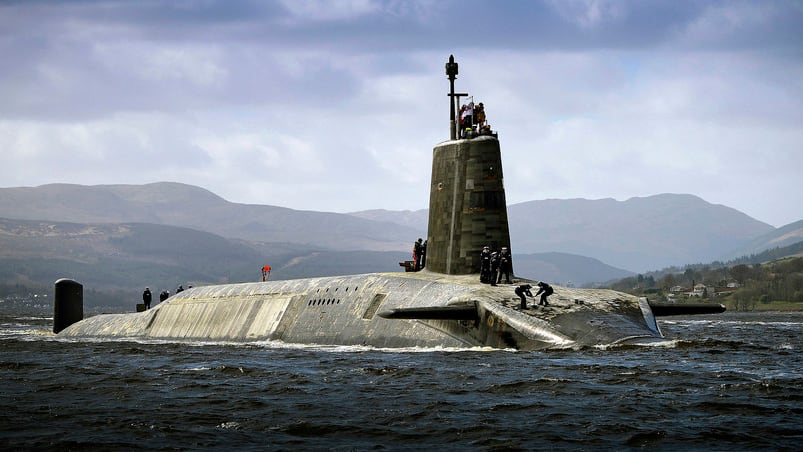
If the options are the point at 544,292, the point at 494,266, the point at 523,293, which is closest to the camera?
the point at 523,293

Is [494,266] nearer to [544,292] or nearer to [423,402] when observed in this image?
[544,292]

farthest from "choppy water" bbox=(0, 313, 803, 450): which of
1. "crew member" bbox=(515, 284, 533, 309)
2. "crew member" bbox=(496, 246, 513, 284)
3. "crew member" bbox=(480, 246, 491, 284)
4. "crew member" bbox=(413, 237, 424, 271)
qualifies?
"crew member" bbox=(413, 237, 424, 271)

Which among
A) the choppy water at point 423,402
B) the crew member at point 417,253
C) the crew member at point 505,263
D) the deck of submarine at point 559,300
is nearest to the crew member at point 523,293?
the deck of submarine at point 559,300

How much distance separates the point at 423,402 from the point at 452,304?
30.9ft

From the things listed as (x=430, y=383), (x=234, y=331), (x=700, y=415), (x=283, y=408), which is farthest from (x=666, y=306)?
(x=234, y=331)

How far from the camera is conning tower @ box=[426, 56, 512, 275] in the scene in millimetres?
28500

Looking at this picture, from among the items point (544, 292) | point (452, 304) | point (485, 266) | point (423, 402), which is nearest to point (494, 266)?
point (485, 266)

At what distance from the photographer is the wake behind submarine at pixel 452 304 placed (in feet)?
78.3

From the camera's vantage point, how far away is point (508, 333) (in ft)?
78.2

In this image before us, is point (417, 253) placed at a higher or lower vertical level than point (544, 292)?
higher

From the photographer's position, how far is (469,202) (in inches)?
1125

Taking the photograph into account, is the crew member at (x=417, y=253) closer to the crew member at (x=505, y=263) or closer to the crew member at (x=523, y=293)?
the crew member at (x=505, y=263)

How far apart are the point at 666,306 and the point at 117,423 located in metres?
16.6

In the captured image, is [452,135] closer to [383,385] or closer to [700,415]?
[383,385]
